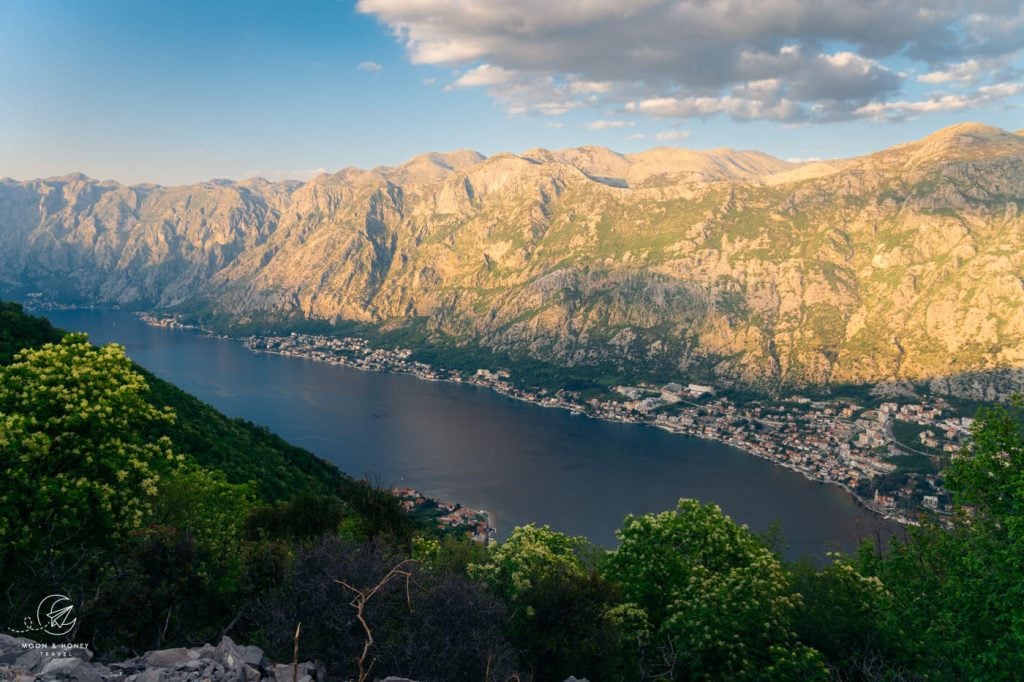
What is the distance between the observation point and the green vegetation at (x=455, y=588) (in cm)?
1373

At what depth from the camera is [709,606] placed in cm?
1942

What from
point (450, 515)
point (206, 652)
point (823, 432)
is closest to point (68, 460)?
point (206, 652)

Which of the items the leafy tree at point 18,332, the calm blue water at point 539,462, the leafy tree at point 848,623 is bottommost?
the calm blue water at point 539,462

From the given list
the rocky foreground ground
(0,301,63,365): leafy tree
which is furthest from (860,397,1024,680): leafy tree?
(0,301,63,365): leafy tree

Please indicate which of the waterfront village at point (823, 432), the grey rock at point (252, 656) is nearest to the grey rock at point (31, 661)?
the grey rock at point (252, 656)

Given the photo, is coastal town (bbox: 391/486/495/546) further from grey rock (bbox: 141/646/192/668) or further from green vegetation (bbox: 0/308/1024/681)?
grey rock (bbox: 141/646/192/668)

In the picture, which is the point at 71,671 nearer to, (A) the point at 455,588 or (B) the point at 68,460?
(B) the point at 68,460

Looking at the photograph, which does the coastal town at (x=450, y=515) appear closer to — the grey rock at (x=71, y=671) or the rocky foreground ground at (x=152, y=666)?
the rocky foreground ground at (x=152, y=666)

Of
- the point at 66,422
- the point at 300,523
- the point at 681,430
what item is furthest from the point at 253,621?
the point at 681,430

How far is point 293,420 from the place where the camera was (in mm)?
154375

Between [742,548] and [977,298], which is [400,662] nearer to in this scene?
[742,548]

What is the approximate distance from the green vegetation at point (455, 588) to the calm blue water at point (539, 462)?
72660 mm

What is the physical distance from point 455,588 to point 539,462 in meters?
119

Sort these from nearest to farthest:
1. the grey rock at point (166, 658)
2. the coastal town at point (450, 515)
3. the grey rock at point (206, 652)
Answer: the grey rock at point (166, 658) → the grey rock at point (206, 652) → the coastal town at point (450, 515)
